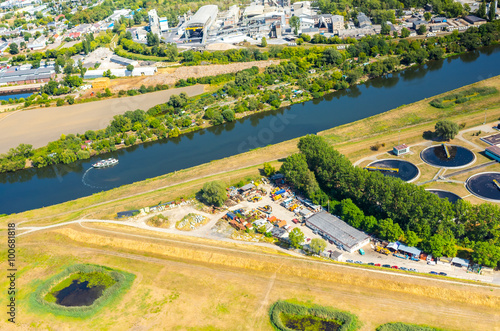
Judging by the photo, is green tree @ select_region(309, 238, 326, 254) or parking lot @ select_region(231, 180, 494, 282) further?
green tree @ select_region(309, 238, 326, 254)

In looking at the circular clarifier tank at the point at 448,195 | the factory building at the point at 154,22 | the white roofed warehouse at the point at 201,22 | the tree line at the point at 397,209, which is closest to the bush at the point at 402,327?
the tree line at the point at 397,209

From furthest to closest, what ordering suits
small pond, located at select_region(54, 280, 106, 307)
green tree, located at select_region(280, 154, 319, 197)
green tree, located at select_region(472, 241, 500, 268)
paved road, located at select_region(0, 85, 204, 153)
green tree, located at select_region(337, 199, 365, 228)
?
paved road, located at select_region(0, 85, 204, 153) → green tree, located at select_region(280, 154, 319, 197) → green tree, located at select_region(337, 199, 365, 228) → small pond, located at select_region(54, 280, 106, 307) → green tree, located at select_region(472, 241, 500, 268)

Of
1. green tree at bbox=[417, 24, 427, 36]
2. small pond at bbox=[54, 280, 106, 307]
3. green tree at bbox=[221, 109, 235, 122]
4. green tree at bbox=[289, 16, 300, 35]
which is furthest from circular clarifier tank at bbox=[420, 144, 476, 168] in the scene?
green tree at bbox=[289, 16, 300, 35]

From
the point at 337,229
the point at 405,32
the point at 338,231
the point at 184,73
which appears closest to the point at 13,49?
the point at 184,73

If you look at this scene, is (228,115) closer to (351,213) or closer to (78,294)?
(351,213)

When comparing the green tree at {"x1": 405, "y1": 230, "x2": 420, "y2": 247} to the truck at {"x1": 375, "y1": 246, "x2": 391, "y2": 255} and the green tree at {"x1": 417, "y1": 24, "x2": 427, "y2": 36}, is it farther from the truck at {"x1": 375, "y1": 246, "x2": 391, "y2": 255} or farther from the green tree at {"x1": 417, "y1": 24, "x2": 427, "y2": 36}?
the green tree at {"x1": 417, "y1": 24, "x2": 427, "y2": 36}

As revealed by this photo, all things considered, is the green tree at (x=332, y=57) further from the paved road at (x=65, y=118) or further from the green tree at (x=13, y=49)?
the green tree at (x=13, y=49)

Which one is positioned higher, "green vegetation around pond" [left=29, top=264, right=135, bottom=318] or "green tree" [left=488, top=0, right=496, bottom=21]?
"green tree" [left=488, top=0, right=496, bottom=21]
